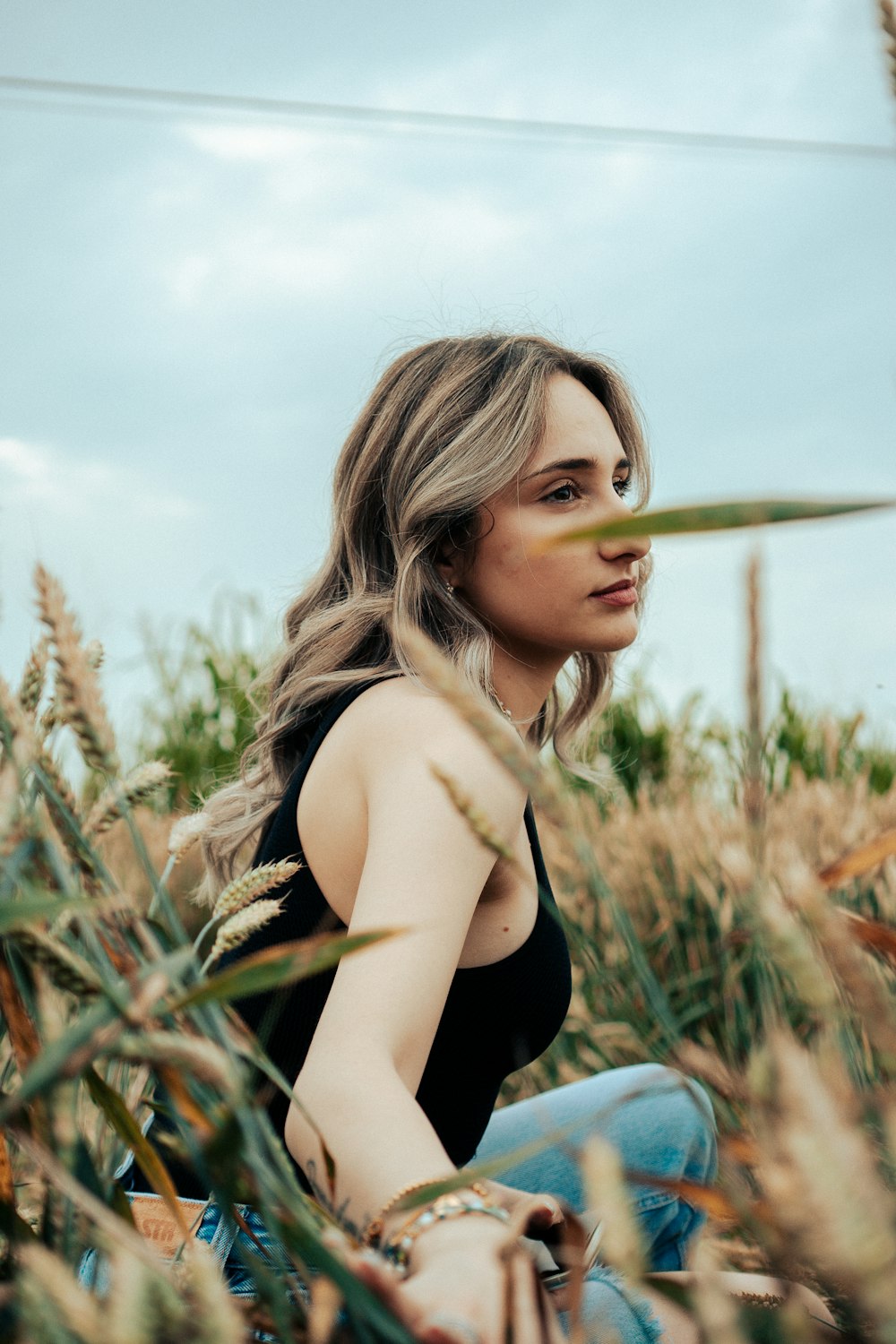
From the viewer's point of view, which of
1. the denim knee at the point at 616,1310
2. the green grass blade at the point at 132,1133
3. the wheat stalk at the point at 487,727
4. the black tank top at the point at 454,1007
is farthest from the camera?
the black tank top at the point at 454,1007

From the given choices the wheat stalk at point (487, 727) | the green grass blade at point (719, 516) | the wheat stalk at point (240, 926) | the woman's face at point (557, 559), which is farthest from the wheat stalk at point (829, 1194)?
the woman's face at point (557, 559)

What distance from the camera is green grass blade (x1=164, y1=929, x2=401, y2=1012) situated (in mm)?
445

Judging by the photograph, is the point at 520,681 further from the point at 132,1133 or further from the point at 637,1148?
the point at 132,1133

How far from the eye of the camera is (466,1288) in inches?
25.7

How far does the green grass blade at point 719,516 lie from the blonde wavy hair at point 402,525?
1.18 m

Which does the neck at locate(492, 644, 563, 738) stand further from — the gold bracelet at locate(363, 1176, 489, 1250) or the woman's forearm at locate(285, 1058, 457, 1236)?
the gold bracelet at locate(363, 1176, 489, 1250)

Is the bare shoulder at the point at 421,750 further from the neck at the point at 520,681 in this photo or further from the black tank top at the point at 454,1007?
the neck at the point at 520,681

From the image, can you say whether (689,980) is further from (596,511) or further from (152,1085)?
(152,1085)

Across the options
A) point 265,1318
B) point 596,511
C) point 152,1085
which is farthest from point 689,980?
point 265,1318

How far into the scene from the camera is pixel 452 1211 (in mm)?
729

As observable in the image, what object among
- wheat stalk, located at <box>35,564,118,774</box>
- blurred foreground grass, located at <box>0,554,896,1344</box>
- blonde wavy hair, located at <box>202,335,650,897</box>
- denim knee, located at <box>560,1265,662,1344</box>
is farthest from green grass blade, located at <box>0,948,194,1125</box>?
blonde wavy hair, located at <box>202,335,650,897</box>

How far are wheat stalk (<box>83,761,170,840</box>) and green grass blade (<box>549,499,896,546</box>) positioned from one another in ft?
0.85

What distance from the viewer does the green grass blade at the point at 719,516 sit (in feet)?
1.54

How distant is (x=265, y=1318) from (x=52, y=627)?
0.33 meters
